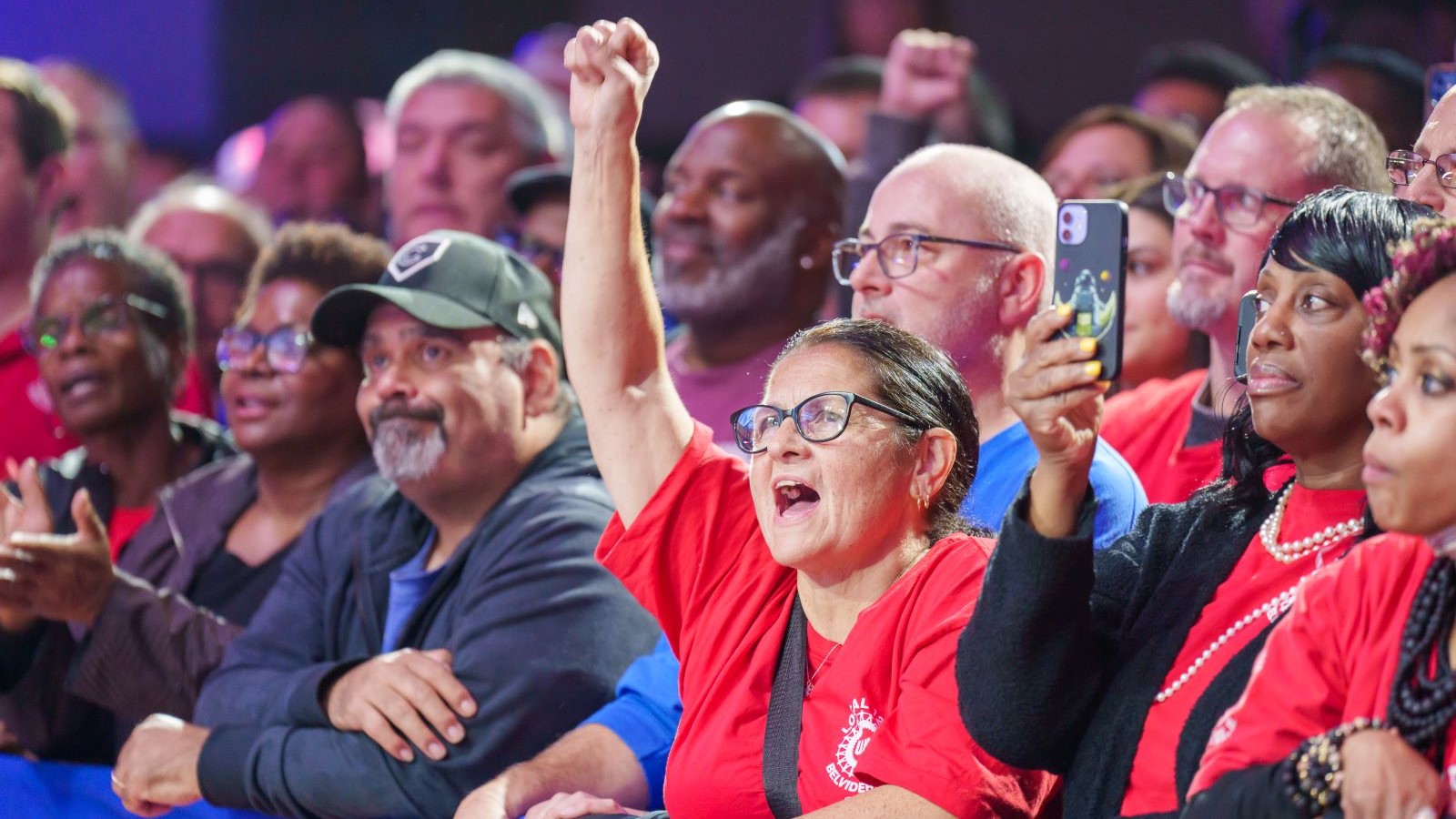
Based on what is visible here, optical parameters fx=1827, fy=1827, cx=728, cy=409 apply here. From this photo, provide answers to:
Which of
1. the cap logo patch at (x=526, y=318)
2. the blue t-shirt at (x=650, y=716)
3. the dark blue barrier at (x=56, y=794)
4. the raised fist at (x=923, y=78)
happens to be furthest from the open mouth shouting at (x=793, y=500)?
the raised fist at (x=923, y=78)

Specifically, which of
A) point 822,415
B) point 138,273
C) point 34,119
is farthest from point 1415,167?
point 34,119

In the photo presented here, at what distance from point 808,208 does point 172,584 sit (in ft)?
6.16

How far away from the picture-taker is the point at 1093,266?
2.34 m

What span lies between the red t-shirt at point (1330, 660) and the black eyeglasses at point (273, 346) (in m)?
2.79

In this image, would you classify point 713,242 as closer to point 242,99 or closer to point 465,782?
point 465,782

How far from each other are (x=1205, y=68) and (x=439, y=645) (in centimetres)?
347

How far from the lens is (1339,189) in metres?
2.39

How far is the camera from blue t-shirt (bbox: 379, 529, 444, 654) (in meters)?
3.70

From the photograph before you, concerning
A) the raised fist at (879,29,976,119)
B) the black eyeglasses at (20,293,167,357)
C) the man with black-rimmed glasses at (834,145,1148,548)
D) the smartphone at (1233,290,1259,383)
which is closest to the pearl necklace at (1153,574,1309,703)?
the smartphone at (1233,290,1259,383)

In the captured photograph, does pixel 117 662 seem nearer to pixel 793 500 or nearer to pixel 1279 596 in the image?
pixel 793 500

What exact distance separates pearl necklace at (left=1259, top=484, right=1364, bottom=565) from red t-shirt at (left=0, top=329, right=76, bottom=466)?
3721 mm

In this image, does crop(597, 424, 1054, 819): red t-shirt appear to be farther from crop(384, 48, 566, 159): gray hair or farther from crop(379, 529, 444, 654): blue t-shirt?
crop(384, 48, 566, 159): gray hair

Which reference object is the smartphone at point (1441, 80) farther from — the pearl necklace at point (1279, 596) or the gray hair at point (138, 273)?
the gray hair at point (138, 273)

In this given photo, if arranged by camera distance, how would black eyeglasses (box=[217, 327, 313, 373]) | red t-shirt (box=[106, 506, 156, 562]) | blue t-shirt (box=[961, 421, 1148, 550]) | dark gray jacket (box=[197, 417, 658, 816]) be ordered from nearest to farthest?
1. blue t-shirt (box=[961, 421, 1148, 550])
2. dark gray jacket (box=[197, 417, 658, 816])
3. black eyeglasses (box=[217, 327, 313, 373])
4. red t-shirt (box=[106, 506, 156, 562])
